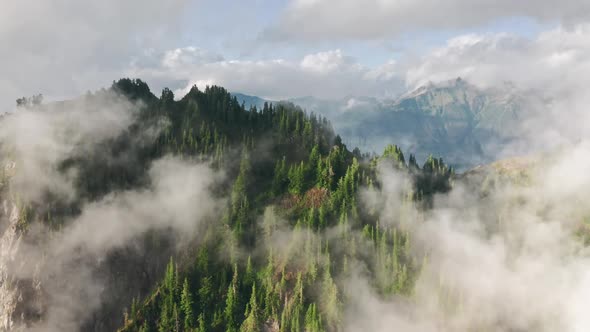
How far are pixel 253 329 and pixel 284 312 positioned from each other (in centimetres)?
1474

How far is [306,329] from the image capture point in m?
198

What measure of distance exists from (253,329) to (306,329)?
73.5 ft

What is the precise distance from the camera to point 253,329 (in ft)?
648

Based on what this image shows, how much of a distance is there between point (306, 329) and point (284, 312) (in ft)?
38.0

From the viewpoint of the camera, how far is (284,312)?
19925 cm
